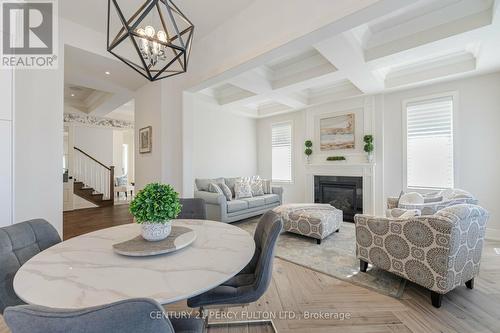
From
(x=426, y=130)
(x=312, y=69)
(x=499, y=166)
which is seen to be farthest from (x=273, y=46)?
(x=499, y=166)

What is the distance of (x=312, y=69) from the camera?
3.86 metres

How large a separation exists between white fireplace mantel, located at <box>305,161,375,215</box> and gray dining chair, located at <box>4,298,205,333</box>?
4.98m

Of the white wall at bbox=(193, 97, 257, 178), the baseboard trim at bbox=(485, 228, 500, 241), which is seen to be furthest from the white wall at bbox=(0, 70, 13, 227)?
the baseboard trim at bbox=(485, 228, 500, 241)

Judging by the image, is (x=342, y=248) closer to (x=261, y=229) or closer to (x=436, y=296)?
(x=436, y=296)

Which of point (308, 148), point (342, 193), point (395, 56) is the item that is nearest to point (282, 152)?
point (308, 148)

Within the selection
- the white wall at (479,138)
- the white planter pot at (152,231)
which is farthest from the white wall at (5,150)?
the white wall at (479,138)

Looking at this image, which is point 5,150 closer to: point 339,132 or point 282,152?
point 339,132

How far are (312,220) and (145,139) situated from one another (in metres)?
3.15

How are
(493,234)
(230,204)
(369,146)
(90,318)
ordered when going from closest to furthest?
(90,318) → (493,234) → (230,204) → (369,146)

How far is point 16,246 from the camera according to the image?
4.14 ft

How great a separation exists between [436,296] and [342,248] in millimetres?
1343

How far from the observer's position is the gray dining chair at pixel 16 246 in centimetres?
116

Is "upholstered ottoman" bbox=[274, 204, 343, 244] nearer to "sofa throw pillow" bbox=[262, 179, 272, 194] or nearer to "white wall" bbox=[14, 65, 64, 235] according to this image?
"sofa throw pillow" bbox=[262, 179, 272, 194]

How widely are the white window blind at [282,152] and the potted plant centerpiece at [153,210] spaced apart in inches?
206
